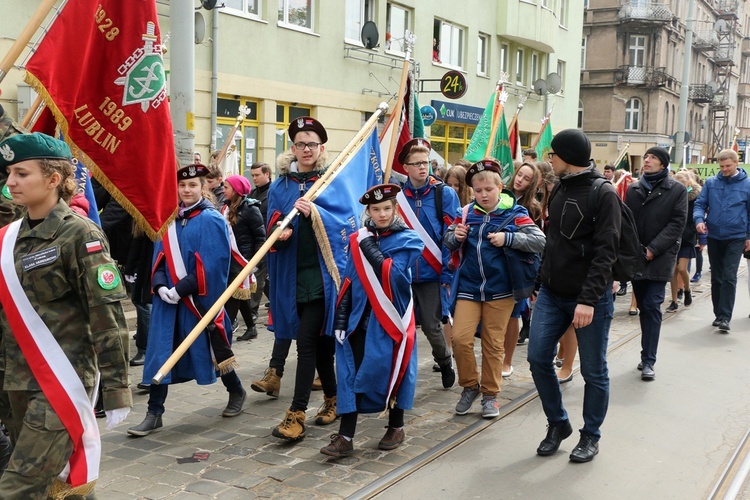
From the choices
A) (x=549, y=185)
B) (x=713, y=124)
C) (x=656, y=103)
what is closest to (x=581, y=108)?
(x=656, y=103)

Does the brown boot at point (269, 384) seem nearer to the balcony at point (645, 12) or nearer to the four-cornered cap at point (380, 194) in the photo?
the four-cornered cap at point (380, 194)

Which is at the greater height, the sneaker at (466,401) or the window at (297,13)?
the window at (297,13)

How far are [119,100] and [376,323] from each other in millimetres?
2100

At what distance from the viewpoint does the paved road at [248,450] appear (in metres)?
4.72

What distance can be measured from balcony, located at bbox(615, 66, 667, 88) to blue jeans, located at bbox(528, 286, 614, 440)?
44936 millimetres

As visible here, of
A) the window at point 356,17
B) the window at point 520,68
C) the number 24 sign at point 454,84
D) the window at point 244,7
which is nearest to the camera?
the window at point 244,7

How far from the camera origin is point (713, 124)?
61.3 m

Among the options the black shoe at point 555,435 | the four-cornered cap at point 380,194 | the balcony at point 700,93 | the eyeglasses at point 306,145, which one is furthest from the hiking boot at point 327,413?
the balcony at point 700,93

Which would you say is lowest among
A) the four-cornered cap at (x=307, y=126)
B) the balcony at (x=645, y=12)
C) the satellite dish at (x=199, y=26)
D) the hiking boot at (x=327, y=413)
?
the hiking boot at (x=327, y=413)

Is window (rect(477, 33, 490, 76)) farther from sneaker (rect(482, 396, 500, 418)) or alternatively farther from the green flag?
sneaker (rect(482, 396, 500, 418))

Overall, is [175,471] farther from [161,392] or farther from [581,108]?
[581,108]

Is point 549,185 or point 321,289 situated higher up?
point 549,185

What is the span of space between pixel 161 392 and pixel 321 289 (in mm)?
1338

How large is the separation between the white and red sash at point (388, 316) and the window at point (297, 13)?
13203 mm
